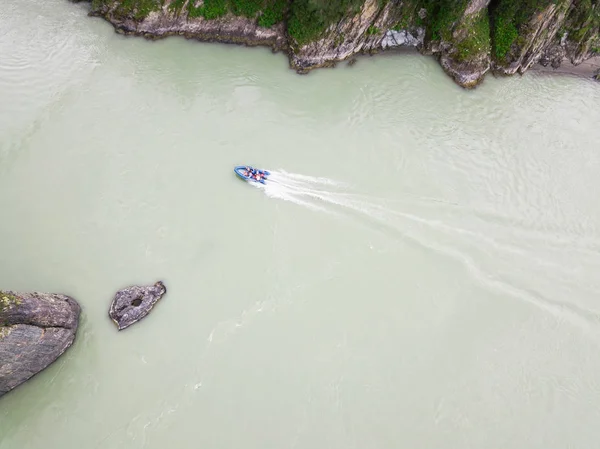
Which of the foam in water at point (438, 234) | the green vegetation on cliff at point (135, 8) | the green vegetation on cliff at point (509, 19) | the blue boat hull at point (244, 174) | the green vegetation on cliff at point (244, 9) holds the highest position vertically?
the green vegetation on cliff at point (509, 19)

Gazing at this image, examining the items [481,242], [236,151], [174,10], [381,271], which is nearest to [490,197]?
[481,242]

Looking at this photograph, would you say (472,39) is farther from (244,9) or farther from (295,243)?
(295,243)

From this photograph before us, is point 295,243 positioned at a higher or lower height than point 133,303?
higher

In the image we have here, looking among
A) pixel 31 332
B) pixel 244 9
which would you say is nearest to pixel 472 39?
pixel 244 9

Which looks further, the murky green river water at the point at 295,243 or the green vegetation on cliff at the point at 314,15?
the green vegetation on cliff at the point at 314,15

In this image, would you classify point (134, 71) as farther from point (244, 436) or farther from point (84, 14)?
point (244, 436)

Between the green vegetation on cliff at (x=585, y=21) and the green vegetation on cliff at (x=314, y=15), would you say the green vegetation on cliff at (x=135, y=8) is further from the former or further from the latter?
the green vegetation on cliff at (x=585, y=21)

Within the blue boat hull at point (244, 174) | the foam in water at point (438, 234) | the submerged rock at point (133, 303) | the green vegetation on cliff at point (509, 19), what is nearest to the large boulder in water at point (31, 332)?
the submerged rock at point (133, 303)
